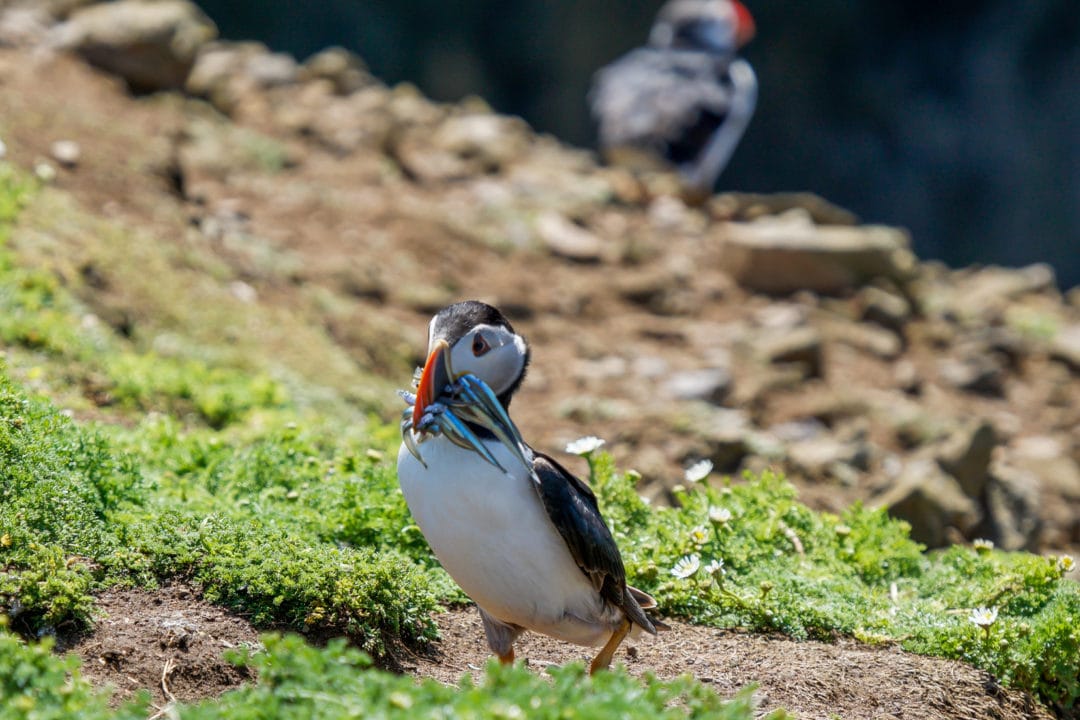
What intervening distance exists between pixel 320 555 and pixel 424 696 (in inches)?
70.8

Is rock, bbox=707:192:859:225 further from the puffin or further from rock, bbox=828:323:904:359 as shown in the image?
rock, bbox=828:323:904:359

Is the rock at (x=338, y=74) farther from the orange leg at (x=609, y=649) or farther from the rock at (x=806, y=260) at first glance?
the orange leg at (x=609, y=649)

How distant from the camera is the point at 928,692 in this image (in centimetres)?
462

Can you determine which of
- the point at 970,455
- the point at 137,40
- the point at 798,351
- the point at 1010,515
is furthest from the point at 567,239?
the point at 1010,515

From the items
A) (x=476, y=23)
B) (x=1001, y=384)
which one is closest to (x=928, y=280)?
(x=1001, y=384)

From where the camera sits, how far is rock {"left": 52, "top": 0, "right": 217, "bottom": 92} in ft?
35.7

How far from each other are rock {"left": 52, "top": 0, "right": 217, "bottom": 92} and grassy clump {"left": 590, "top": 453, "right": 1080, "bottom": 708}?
7.04m

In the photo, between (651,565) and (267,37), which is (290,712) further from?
(267,37)

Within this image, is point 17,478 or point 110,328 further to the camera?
point 110,328

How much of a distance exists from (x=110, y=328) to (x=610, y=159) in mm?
8373

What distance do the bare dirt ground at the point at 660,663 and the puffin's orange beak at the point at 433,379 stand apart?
1.01 m

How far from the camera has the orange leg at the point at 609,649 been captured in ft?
13.7

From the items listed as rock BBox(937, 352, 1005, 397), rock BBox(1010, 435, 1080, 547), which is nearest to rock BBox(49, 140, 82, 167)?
rock BBox(1010, 435, 1080, 547)

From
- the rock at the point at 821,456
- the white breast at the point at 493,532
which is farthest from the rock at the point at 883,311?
the white breast at the point at 493,532
